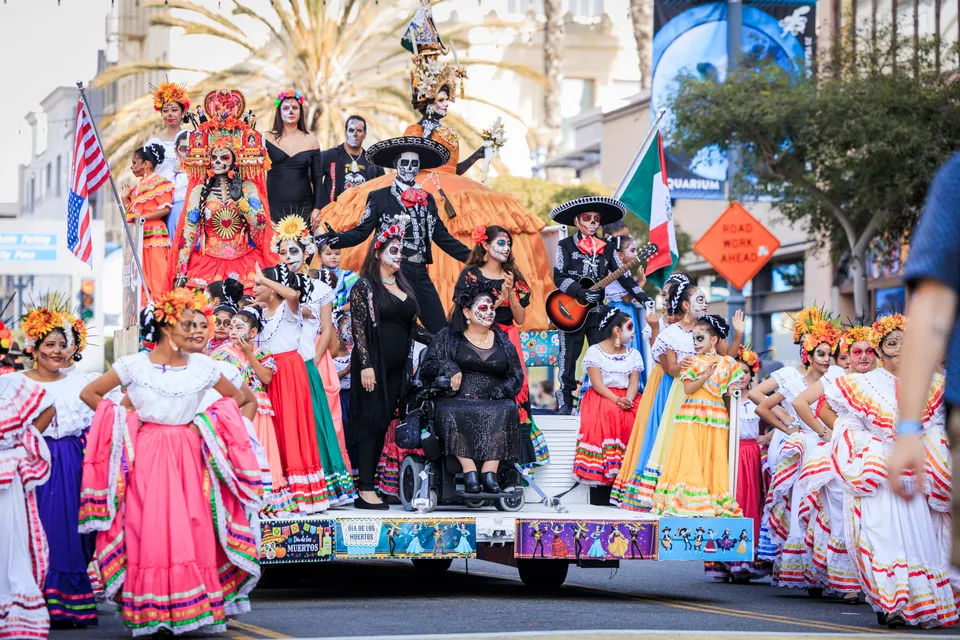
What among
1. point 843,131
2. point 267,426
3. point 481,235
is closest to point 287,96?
point 481,235

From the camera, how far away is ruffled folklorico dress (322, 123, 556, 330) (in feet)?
48.7

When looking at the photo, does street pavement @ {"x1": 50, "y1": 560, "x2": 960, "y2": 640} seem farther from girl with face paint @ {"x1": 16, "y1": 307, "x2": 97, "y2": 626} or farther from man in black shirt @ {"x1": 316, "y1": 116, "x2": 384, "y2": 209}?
man in black shirt @ {"x1": 316, "y1": 116, "x2": 384, "y2": 209}

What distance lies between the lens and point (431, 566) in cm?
1426

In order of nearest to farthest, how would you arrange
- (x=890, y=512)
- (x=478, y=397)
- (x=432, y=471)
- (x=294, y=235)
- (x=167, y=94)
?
(x=890, y=512) < (x=432, y=471) < (x=478, y=397) < (x=294, y=235) < (x=167, y=94)

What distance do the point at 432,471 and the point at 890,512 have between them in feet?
10.2

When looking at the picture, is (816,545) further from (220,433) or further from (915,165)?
(915,165)

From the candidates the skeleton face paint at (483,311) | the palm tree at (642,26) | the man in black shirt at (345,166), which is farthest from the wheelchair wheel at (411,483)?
the palm tree at (642,26)

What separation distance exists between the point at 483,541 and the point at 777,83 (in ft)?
64.0

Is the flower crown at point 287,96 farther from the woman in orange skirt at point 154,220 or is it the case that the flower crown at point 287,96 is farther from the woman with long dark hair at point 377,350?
the woman with long dark hair at point 377,350

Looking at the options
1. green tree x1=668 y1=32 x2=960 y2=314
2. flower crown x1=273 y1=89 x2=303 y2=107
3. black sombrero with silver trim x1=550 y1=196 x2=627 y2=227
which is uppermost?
green tree x1=668 y1=32 x2=960 y2=314

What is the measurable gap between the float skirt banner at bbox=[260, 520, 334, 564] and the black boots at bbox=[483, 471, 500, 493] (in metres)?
1.17

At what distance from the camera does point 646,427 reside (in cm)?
1271

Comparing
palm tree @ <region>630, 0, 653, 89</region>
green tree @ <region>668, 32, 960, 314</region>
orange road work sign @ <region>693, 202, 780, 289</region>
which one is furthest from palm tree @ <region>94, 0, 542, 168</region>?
palm tree @ <region>630, 0, 653, 89</region>

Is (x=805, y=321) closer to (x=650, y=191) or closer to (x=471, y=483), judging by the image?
(x=650, y=191)
